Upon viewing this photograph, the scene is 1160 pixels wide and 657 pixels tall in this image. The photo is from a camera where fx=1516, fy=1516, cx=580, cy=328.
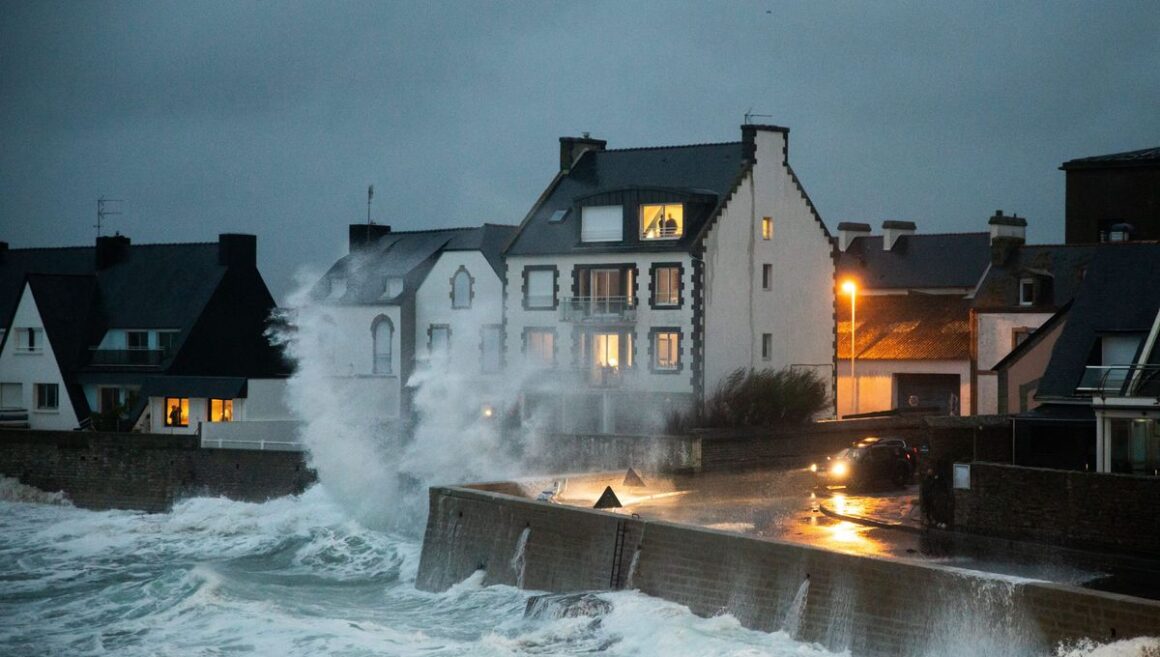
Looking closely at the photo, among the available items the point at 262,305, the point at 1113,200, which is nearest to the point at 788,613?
the point at 1113,200

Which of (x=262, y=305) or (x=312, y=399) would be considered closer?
(x=312, y=399)

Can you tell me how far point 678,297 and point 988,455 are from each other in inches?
580

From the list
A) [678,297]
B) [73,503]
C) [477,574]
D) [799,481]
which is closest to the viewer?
[477,574]

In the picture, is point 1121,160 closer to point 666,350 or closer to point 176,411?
point 666,350

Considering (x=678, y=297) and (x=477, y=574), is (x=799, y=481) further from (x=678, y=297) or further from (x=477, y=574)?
(x=477, y=574)

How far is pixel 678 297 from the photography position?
4412 cm

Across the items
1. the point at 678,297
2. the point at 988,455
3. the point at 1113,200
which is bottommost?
the point at 988,455

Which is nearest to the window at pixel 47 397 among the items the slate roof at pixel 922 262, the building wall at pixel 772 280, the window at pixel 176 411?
the window at pixel 176 411

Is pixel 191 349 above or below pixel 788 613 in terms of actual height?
above

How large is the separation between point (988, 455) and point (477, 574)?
10.7 metres

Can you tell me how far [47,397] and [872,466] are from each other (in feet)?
105

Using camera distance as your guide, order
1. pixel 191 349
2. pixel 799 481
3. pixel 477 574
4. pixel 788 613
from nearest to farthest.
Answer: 1. pixel 788 613
2. pixel 477 574
3. pixel 799 481
4. pixel 191 349

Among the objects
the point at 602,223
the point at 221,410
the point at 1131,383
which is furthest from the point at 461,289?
the point at 1131,383

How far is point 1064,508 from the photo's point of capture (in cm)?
2541
